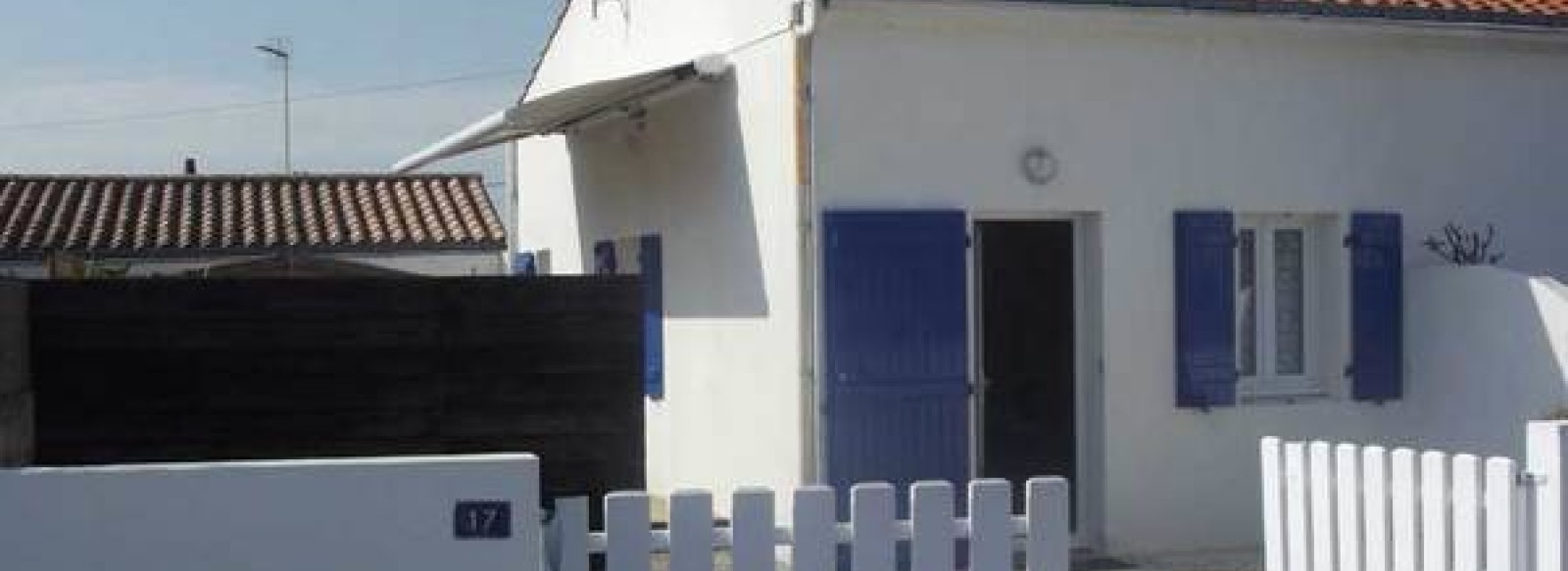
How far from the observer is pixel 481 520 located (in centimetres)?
480

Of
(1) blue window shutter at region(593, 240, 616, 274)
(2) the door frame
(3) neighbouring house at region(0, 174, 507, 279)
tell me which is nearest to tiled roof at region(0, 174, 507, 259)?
(3) neighbouring house at region(0, 174, 507, 279)

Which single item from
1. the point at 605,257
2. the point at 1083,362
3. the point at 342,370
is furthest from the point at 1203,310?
the point at 342,370

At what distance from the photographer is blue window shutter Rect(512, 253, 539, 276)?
16.6 metres

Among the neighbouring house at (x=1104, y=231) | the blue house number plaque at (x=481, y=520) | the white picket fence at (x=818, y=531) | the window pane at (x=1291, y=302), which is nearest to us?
the blue house number plaque at (x=481, y=520)

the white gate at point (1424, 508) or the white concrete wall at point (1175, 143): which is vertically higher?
the white concrete wall at point (1175, 143)

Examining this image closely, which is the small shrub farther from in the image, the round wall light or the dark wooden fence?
the dark wooden fence

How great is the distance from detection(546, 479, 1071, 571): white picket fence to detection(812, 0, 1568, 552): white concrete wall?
14.3ft

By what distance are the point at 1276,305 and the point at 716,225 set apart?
3.63 m

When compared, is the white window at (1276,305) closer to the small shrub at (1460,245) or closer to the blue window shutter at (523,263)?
the small shrub at (1460,245)

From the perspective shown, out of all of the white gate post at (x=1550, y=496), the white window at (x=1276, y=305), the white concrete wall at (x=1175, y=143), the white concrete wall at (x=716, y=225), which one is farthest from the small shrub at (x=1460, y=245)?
the white gate post at (x=1550, y=496)

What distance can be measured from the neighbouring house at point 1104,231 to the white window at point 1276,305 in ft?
0.07

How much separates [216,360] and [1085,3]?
583 cm

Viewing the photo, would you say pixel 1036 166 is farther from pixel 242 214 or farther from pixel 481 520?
pixel 242 214

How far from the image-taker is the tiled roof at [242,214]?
75.3 feet
